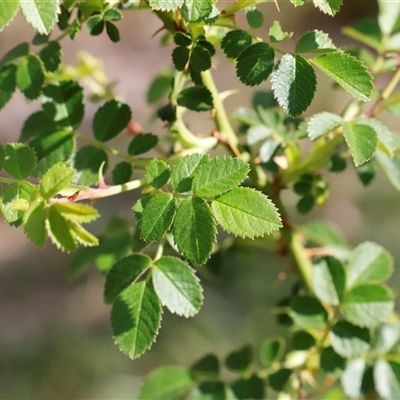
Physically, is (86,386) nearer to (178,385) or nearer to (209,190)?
(178,385)

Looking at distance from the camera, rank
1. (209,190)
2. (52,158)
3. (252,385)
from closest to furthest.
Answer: (209,190) → (52,158) → (252,385)

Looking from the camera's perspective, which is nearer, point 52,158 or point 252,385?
point 52,158

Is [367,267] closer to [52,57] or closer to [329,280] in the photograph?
[329,280]

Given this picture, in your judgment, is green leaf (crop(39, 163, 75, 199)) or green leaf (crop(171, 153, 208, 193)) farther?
green leaf (crop(171, 153, 208, 193))

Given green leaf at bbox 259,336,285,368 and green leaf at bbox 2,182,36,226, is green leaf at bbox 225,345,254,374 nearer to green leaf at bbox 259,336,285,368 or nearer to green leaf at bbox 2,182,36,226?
green leaf at bbox 259,336,285,368

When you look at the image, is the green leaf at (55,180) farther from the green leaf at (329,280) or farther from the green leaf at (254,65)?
the green leaf at (329,280)

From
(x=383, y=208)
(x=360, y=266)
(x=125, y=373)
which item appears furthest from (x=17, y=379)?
(x=360, y=266)

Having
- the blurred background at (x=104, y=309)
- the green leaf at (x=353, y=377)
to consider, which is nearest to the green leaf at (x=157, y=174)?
the green leaf at (x=353, y=377)

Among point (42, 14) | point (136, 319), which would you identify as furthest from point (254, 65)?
point (136, 319)

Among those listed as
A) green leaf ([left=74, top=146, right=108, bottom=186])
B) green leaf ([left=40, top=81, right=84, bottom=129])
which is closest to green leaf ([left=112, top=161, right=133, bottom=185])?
green leaf ([left=74, top=146, right=108, bottom=186])
